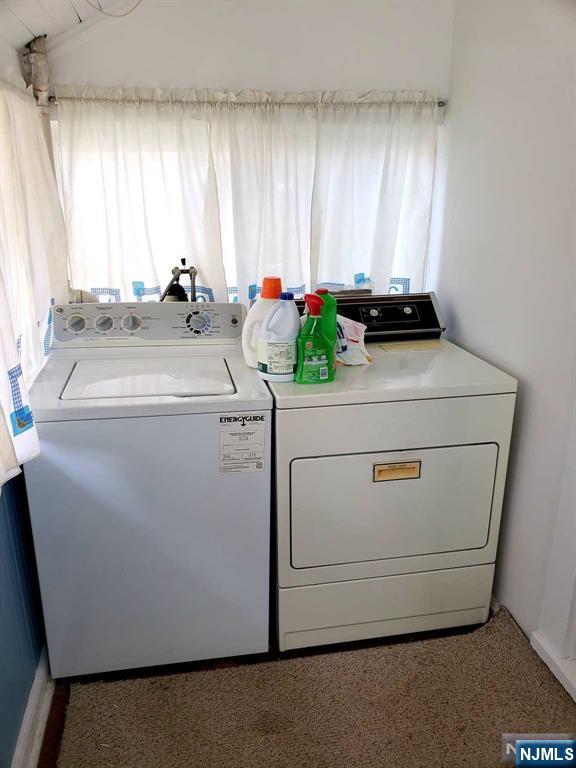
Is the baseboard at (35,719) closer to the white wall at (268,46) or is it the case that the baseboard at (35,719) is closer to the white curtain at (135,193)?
the white curtain at (135,193)

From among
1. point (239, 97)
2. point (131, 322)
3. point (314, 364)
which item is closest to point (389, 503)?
point (314, 364)

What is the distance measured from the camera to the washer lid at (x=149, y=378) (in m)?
1.79

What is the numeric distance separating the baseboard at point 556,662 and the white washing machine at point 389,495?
22cm

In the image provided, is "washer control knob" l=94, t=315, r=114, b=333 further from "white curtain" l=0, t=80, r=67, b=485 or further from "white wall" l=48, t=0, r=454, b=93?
"white wall" l=48, t=0, r=454, b=93

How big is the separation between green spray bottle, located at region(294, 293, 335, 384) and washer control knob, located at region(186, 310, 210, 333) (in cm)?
48

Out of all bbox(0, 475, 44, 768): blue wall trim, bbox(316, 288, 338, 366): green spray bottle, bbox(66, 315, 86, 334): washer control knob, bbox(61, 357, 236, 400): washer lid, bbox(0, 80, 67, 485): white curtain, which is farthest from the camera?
bbox(66, 315, 86, 334): washer control knob

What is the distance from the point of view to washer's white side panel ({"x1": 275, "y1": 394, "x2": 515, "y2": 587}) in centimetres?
182

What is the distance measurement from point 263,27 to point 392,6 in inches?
20.5

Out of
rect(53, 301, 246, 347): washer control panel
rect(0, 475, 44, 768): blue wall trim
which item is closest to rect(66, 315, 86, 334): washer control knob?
rect(53, 301, 246, 347): washer control panel

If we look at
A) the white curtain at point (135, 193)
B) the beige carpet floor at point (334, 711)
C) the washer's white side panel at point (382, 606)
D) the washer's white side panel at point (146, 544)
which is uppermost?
the white curtain at point (135, 193)

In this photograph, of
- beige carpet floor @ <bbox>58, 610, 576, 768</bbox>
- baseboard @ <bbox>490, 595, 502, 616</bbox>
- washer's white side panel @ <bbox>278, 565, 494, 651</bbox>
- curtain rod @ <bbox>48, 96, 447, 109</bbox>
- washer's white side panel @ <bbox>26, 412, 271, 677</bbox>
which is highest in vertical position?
curtain rod @ <bbox>48, 96, 447, 109</bbox>

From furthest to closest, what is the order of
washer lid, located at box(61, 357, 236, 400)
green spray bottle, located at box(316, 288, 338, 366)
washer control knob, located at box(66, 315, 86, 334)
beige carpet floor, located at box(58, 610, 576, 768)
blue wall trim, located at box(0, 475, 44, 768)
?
1. washer control knob, located at box(66, 315, 86, 334)
2. green spray bottle, located at box(316, 288, 338, 366)
3. washer lid, located at box(61, 357, 236, 400)
4. beige carpet floor, located at box(58, 610, 576, 768)
5. blue wall trim, located at box(0, 475, 44, 768)

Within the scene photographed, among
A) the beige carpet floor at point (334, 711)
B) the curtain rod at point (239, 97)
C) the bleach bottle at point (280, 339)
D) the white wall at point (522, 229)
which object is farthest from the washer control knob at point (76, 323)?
the white wall at point (522, 229)

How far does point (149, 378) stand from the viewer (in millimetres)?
1932
